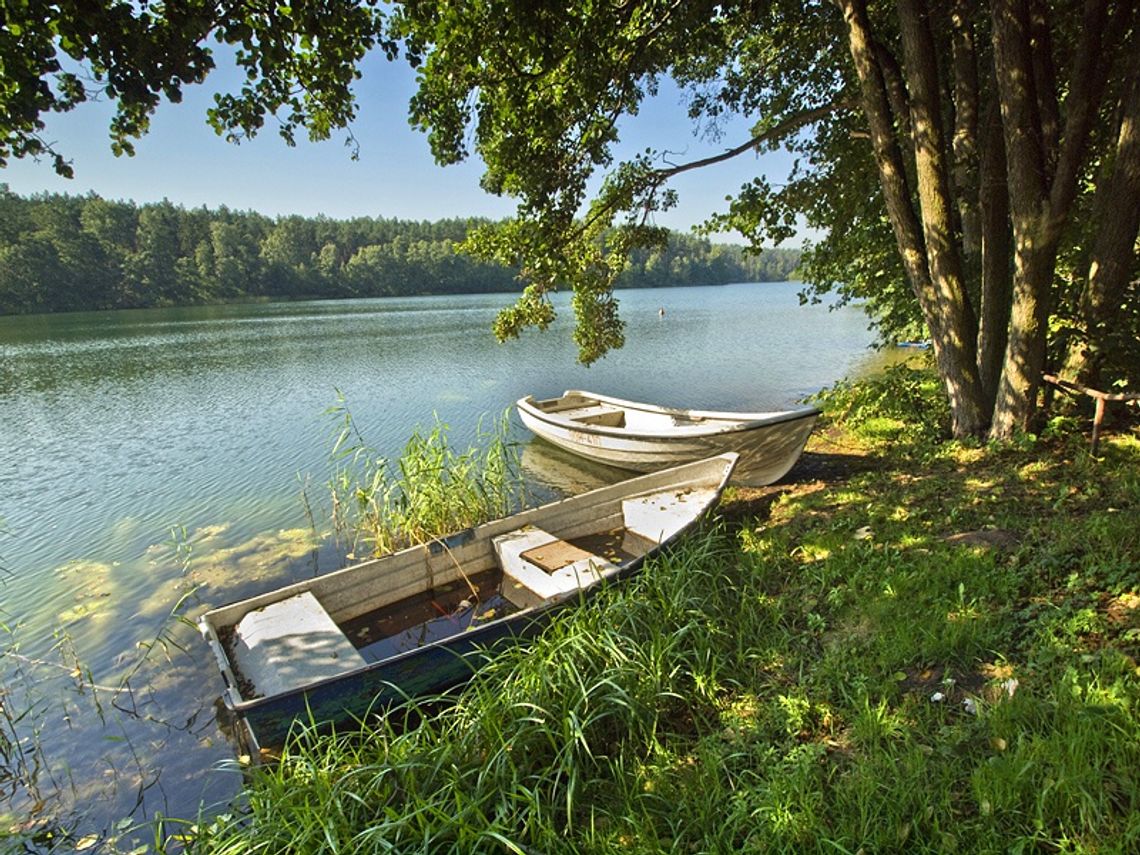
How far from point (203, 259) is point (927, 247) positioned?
254ft

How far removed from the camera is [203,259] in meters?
67.1

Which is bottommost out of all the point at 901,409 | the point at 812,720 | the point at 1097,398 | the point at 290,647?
the point at 290,647

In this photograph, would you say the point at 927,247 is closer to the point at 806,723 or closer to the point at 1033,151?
the point at 1033,151

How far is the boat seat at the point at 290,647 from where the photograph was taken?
4.04m

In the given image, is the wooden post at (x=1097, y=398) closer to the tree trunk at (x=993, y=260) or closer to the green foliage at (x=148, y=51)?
the tree trunk at (x=993, y=260)

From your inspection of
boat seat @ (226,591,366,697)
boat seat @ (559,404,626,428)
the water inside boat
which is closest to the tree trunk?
the water inside boat

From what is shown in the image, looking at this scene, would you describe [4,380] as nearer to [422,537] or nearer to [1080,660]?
[422,537]

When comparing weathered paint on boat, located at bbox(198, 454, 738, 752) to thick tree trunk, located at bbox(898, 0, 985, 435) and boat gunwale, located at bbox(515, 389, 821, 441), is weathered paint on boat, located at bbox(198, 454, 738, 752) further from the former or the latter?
thick tree trunk, located at bbox(898, 0, 985, 435)

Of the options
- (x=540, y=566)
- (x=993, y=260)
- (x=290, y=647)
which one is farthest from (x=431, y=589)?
(x=993, y=260)

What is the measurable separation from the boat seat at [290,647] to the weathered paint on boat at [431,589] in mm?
107

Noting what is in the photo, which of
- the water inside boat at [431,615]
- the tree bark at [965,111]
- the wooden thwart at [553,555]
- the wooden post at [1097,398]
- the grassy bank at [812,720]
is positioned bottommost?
the water inside boat at [431,615]

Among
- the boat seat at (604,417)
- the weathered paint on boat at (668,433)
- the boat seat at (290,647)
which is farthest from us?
the boat seat at (604,417)


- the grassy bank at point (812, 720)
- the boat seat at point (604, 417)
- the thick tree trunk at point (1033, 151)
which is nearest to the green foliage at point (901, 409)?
the thick tree trunk at point (1033, 151)

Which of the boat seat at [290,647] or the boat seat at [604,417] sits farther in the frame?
the boat seat at [604,417]
